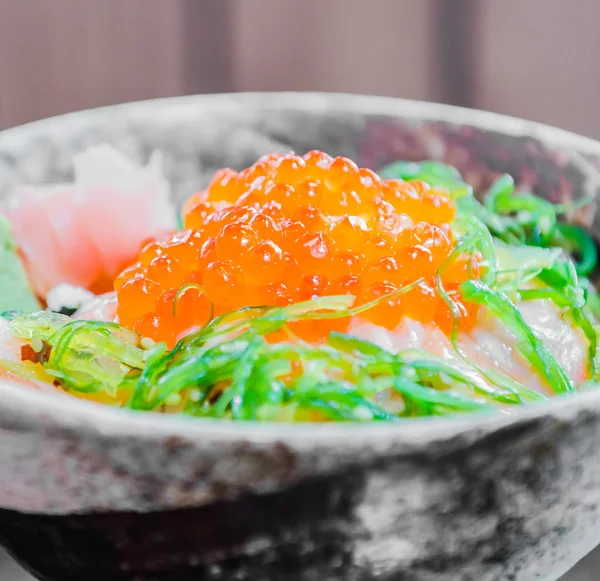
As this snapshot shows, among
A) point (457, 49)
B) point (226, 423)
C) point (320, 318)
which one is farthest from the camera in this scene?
point (457, 49)

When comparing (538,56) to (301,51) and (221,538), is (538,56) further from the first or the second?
(221,538)

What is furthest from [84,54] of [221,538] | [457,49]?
[221,538]

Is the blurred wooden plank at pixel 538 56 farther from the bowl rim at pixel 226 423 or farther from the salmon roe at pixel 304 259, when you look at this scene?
the bowl rim at pixel 226 423

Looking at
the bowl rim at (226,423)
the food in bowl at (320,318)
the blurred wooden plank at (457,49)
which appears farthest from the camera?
the blurred wooden plank at (457,49)

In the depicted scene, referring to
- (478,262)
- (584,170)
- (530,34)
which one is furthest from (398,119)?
(530,34)

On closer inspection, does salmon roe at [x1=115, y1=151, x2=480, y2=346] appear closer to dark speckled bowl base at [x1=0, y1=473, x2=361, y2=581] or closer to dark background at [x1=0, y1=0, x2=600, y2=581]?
dark speckled bowl base at [x1=0, y1=473, x2=361, y2=581]

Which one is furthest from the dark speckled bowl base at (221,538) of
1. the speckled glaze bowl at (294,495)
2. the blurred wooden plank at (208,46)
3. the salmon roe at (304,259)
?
the blurred wooden plank at (208,46)
